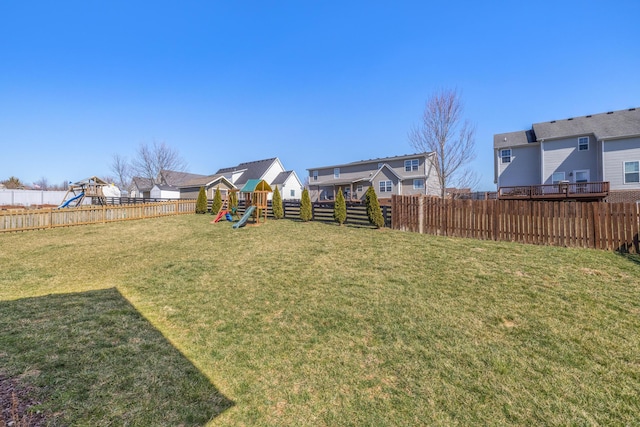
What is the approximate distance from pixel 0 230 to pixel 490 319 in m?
19.9

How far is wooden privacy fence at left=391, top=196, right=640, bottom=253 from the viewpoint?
7754 mm

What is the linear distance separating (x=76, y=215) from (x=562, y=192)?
103 feet

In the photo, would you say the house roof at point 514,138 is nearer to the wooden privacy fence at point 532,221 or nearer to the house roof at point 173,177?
the wooden privacy fence at point 532,221

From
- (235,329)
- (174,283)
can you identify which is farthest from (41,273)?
(235,329)

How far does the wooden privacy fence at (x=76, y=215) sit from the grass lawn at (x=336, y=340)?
356 inches

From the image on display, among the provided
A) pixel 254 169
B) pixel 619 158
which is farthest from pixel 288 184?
pixel 619 158

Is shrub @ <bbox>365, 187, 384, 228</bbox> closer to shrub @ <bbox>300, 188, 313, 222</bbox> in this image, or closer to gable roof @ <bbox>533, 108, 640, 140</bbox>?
shrub @ <bbox>300, 188, 313, 222</bbox>

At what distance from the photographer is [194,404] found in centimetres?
289

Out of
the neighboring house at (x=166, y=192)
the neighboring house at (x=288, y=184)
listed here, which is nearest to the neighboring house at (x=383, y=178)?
the neighboring house at (x=288, y=184)

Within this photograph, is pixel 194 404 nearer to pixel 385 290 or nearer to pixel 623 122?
pixel 385 290

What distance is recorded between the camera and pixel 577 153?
2281 centimetres

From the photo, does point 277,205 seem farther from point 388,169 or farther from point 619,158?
point 619,158

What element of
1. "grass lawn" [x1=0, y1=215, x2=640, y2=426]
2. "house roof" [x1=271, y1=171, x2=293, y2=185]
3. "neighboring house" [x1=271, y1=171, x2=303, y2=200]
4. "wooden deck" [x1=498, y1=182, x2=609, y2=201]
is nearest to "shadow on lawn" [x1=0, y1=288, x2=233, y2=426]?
"grass lawn" [x1=0, y1=215, x2=640, y2=426]

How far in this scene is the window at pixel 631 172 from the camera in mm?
20156
